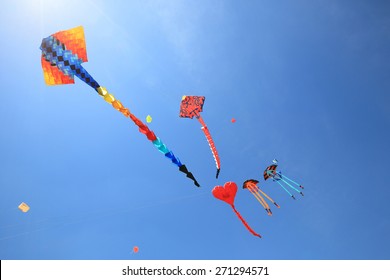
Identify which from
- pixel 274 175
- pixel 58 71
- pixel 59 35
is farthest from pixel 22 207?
pixel 274 175

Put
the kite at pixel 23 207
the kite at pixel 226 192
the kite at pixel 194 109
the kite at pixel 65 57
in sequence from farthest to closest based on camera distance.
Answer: the kite at pixel 23 207
the kite at pixel 194 109
the kite at pixel 226 192
the kite at pixel 65 57

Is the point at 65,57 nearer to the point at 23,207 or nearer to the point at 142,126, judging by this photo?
the point at 142,126

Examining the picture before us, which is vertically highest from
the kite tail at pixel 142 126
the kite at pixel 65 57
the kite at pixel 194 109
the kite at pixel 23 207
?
the kite at pixel 194 109

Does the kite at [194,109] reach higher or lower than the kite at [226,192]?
higher

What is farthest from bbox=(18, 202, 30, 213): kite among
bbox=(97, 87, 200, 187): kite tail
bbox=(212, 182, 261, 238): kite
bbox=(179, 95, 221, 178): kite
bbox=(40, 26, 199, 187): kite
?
bbox=(212, 182, 261, 238): kite

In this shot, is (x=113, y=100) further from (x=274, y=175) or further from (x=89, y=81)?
(x=274, y=175)

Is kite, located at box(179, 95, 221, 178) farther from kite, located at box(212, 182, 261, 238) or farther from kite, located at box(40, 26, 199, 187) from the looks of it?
kite, located at box(40, 26, 199, 187)

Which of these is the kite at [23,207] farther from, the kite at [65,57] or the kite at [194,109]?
the kite at [194,109]

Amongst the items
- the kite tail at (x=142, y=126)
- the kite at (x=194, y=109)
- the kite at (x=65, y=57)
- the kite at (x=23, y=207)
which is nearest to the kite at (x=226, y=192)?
the kite at (x=194, y=109)

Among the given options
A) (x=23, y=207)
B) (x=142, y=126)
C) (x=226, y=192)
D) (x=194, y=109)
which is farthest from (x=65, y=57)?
(x=23, y=207)

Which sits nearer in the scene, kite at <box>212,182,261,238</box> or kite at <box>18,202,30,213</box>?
Answer: kite at <box>212,182,261,238</box>

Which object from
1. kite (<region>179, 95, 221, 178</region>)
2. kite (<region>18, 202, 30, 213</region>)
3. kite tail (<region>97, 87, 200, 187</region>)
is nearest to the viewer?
kite tail (<region>97, 87, 200, 187</region>)
